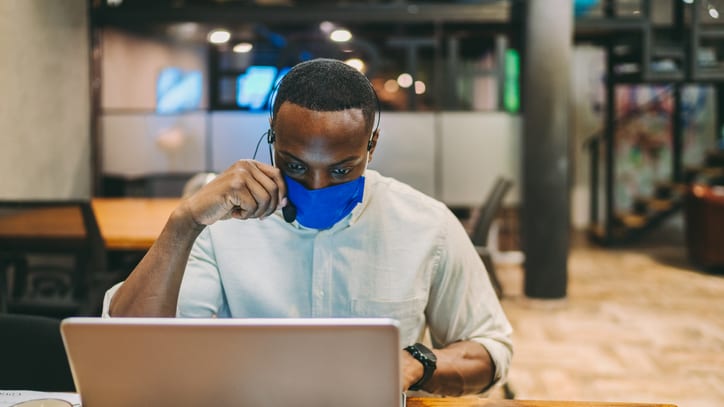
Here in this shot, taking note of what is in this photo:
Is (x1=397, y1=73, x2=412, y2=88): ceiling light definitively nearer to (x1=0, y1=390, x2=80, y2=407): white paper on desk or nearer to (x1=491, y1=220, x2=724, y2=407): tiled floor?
(x1=491, y1=220, x2=724, y2=407): tiled floor

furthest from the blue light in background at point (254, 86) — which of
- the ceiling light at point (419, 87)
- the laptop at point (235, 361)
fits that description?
the laptop at point (235, 361)

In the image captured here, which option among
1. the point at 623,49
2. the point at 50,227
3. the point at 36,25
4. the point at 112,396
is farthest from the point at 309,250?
the point at 623,49

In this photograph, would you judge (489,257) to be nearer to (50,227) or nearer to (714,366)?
(714,366)

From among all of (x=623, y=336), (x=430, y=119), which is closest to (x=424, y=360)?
(x=623, y=336)

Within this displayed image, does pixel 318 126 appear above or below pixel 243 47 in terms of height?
below

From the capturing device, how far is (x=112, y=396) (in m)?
0.89

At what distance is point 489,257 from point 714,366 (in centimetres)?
145

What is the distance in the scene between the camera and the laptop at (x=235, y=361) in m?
0.84

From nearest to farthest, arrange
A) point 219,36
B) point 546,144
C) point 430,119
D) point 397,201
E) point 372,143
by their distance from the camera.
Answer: point 372,143, point 397,201, point 546,144, point 430,119, point 219,36

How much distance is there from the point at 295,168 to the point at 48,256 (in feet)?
7.20

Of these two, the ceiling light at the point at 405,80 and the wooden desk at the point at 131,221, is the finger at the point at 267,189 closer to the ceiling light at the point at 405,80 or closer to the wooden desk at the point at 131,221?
the wooden desk at the point at 131,221

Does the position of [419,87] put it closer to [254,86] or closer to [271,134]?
[254,86]

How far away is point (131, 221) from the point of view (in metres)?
3.55

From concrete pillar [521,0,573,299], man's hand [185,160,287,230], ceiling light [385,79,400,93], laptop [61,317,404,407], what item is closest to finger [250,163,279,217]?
man's hand [185,160,287,230]
